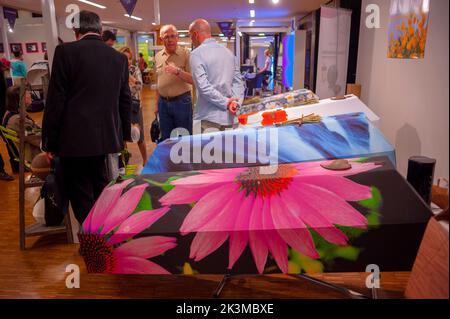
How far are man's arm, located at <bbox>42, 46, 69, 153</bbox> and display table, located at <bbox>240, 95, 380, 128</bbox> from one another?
1.18 metres

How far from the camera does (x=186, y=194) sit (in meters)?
1.32

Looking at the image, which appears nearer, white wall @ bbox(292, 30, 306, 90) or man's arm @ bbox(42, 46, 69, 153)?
man's arm @ bbox(42, 46, 69, 153)

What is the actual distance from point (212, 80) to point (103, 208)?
162 cm

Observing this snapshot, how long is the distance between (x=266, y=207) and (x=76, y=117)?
1.36 meters

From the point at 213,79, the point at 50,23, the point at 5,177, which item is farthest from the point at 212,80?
the point at 5,177

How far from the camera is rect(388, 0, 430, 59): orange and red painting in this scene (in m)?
2.27

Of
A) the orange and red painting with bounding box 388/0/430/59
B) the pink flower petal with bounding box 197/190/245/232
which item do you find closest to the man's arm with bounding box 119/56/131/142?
the pink flower petal with bounding box 197/190/245/232

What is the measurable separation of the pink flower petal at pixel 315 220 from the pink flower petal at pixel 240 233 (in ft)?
0.44

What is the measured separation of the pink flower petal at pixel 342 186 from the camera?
1.22 m

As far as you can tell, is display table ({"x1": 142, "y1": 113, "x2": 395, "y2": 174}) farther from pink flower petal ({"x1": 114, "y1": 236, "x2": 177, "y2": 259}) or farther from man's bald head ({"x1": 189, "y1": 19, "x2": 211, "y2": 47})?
man's bald head ({"x1": 189, "y1": 19, "x2": 211, "y2": 47})
